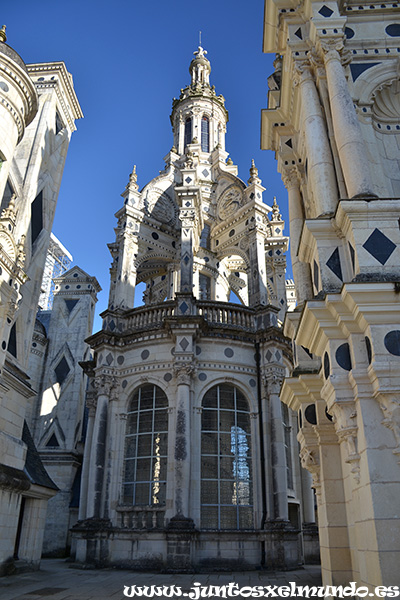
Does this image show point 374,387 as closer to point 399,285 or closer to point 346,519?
point 399,285

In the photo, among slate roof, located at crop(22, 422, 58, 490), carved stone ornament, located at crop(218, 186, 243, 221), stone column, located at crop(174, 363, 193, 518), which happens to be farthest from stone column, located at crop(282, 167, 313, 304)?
carved stone ornament, located at crop(218, 186, 243, 221)

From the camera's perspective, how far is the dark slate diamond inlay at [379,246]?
6.71 meters

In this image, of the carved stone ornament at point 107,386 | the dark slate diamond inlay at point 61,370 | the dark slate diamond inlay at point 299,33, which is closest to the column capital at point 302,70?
the dark slate diamond inlay at point 299,33

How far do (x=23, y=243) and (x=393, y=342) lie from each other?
1082 cm

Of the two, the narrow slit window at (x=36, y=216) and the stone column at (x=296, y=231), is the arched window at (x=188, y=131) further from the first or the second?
the stone column at (x=296, y=231)

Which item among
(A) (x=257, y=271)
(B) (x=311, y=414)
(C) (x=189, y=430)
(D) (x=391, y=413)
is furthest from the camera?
(A) (x=257, y=271)

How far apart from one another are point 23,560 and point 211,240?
17662 mm

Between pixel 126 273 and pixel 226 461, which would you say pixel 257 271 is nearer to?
pixel 126 273

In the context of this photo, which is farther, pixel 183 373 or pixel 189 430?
pixel 183 373

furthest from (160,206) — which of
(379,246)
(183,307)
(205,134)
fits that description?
(379,246)

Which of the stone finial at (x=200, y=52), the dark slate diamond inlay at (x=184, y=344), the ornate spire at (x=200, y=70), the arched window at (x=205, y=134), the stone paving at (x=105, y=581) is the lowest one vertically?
the stone paving at (x=105, y=581)

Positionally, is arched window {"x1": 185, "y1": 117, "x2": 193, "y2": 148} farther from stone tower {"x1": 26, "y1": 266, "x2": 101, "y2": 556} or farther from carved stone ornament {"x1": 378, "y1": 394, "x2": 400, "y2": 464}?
carved stone ornament {"x1": 378, "y1": 394, "x2": 400, "y2": 464}

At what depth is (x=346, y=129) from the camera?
26.2ft

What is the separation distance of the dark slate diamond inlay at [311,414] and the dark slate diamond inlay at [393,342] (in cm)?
308
